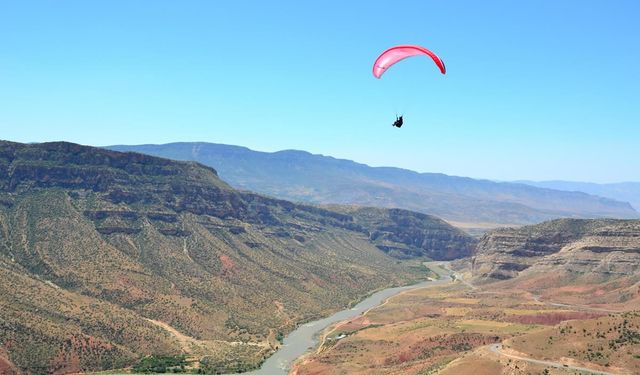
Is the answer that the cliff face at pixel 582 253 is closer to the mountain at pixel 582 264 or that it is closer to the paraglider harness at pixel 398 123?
the mountain at pixel 582 264

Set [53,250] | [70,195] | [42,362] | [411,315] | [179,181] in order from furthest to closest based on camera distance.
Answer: [179,181] < [70,195] < [411,315] < [53,250] < [42,362]

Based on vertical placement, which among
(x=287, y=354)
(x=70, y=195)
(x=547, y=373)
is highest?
(x=70, y=195)

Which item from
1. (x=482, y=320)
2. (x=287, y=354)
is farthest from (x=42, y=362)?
(x=482, y=320)

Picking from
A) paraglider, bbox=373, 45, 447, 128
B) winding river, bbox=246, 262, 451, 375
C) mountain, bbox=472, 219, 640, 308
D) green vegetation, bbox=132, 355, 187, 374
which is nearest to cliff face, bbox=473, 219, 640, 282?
mountain, bbox=472, 219, 640, 308

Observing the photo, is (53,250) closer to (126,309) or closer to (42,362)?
(126,309)

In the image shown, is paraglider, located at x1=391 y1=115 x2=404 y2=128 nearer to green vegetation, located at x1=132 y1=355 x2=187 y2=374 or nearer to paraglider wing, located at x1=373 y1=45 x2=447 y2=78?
paraglider wing, located at x1=373 y1=45 x2=447 y2=78

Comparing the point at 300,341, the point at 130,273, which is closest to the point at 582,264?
the point at 300,341

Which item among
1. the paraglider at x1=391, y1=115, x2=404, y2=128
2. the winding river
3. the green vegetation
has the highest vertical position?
the paraglider at x1=391, y1=115, x2=404, y2=128
